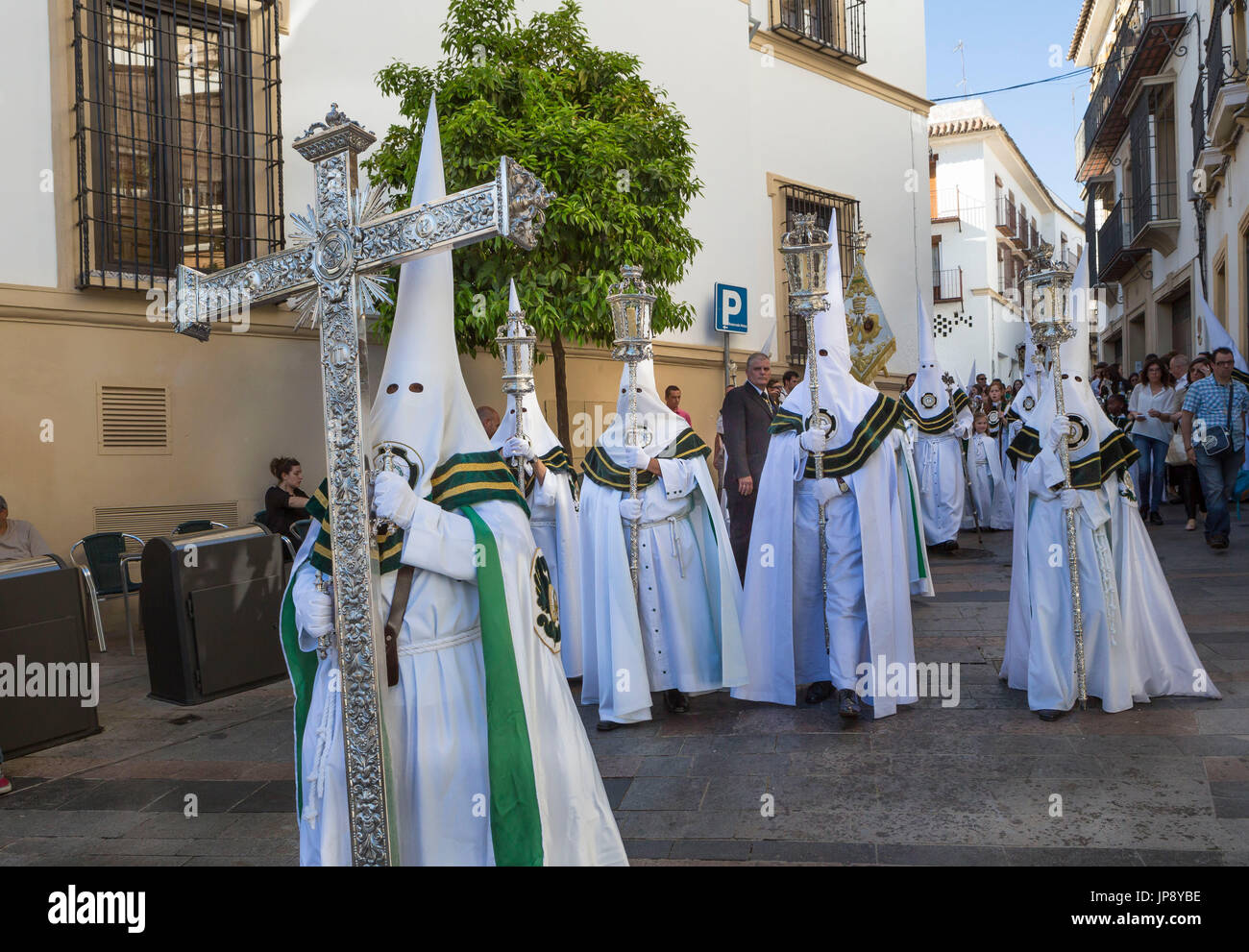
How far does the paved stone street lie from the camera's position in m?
3.80

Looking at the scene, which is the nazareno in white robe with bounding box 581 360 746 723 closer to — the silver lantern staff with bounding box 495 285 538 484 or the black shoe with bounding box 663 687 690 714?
the black shoe with bounding box 663 687 690 714

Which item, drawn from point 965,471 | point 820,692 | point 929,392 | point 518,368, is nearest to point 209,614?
point 518,368

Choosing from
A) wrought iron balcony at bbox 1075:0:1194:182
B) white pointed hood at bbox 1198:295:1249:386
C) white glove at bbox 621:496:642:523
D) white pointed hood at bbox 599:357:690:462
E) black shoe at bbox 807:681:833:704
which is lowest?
black shoe at bbox 807:681:833:704

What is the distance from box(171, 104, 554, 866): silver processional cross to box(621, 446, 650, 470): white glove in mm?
3413

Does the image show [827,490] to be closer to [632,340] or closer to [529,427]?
[632,340]

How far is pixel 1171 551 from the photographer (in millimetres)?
10289

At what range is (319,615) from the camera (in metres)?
2.64

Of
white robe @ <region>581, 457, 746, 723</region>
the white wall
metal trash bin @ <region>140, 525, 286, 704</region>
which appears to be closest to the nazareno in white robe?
white robe @ <region>581, 457, 746, 723</region>

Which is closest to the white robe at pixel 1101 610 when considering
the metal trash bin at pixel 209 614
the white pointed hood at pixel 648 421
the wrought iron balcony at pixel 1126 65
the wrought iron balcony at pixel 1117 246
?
the white pointed hood at pixel 648 421

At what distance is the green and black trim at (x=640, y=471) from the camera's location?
6098 millimetres

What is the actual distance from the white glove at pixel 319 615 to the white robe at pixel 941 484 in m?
10.2

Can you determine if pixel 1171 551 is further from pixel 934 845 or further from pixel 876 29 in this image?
pixel 876 29

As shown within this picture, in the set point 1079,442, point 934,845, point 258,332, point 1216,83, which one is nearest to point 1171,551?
point 1079,442

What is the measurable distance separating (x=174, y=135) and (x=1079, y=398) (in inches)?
319
